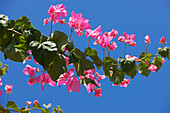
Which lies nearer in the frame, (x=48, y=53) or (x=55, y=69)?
(x=48, y=53)

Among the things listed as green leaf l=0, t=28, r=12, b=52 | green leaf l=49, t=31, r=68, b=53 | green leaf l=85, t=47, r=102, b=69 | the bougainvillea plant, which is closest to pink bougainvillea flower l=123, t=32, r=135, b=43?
the bougainvillea plant

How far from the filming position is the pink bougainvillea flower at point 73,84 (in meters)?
1.03

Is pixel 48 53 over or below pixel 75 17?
below

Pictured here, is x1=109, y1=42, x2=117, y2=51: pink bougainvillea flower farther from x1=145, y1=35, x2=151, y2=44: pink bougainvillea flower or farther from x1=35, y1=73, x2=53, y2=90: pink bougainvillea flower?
x1=35, y1=73, x2=53, y2=90: pink bougainvillea flower

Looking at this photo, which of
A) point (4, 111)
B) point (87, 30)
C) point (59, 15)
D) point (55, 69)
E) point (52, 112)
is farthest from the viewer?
point (52, 112)

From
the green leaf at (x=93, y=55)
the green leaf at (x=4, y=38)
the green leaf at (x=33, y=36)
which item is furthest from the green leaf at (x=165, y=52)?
the green leaf at (x=4, y=38)

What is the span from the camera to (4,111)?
4.78 feet

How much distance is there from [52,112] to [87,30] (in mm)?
1085

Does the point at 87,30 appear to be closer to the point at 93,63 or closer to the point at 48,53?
the point at 93,63

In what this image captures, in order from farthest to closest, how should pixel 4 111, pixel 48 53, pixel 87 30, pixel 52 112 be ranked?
pixel 52 112 → pixel 4 111 → pixel 87 30 → pixel 48 53

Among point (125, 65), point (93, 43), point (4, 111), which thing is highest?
point (93, 43)

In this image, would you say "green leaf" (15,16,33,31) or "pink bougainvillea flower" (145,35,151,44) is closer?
"green leaf" (15,16,33,31)

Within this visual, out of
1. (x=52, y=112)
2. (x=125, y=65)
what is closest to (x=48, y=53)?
(x=125, y=65)

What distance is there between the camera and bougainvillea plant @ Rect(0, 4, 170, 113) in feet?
2.82
